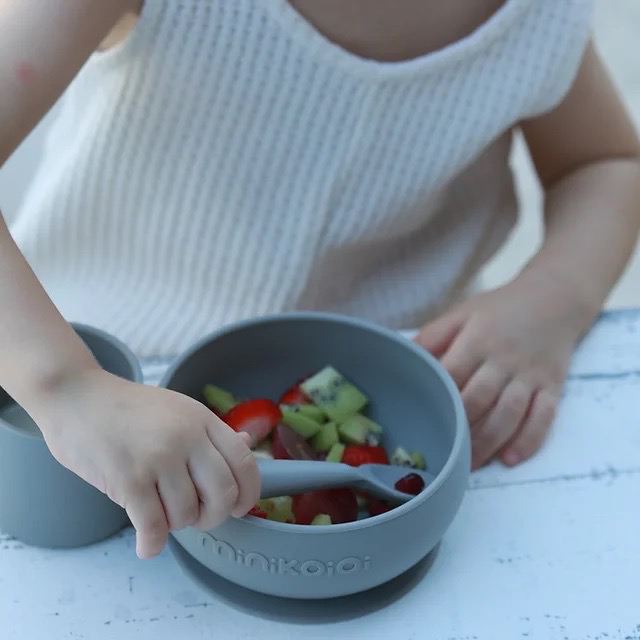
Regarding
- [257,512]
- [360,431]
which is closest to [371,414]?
[360,431]

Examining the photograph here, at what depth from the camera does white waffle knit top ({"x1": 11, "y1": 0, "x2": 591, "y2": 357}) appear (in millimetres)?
697

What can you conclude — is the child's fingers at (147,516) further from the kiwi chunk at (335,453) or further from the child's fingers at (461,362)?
the child's fingers at (461,362)

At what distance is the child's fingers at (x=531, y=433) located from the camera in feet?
1.93

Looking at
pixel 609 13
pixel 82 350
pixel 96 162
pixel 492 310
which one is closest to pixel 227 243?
pixel 96 162

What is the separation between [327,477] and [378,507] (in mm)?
46

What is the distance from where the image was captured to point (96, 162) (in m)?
0.78

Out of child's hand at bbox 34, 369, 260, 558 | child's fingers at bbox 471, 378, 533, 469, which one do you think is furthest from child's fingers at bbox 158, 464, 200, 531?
child's fingers at bbox 471, 378, 533, 469

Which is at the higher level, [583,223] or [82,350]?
[82,350]

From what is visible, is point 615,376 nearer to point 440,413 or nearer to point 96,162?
point 440,413

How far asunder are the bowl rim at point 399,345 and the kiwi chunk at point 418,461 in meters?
0.04

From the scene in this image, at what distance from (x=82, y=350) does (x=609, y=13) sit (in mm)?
1844

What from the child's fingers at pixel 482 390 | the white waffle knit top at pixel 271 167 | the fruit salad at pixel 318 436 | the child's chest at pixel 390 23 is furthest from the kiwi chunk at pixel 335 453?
the child's chest at pixel 390 23

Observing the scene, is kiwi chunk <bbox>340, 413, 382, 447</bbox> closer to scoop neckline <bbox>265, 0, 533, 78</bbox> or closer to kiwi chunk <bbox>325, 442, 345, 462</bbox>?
kiwi chunk <bbox>325, 442, 345, 462</bbox>

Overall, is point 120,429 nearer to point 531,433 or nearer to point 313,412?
point 313,412
